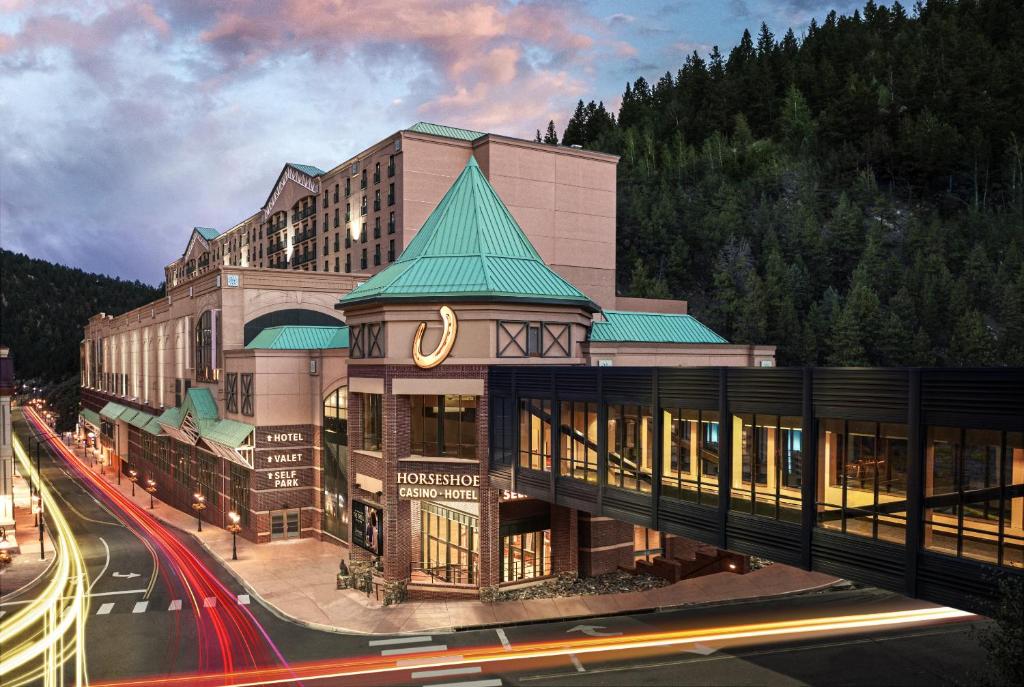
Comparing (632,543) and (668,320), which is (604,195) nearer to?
(668,320)

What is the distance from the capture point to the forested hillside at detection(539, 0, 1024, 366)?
8431cm

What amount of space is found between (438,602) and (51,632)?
16003 mm

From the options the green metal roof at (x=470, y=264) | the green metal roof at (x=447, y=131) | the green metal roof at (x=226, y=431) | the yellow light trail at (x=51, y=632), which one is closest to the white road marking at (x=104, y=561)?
the yellow light trail at (x=51, y=632)

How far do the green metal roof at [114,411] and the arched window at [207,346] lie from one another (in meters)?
28.7

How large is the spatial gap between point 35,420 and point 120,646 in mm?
155934

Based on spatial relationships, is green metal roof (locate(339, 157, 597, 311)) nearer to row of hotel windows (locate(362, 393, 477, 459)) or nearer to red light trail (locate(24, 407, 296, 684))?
row of hotel windows (locate(362, 393, 477, 459))

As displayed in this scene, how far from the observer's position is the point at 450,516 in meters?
34.1

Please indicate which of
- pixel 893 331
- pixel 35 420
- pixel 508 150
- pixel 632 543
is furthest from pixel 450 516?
pixel 35 420

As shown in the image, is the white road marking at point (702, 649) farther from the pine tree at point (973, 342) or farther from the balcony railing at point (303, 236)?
the balcony railing at point (303, 236)

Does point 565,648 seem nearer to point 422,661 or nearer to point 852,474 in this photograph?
point 422,661

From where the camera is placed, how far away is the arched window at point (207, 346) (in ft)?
168

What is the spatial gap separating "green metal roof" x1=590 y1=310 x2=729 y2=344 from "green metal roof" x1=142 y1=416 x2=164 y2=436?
41.1 metres

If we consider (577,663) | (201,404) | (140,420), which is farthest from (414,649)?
(140,420)

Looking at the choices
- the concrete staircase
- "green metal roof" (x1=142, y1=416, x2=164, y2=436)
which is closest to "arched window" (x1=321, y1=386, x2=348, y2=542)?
the concrete staircase
